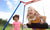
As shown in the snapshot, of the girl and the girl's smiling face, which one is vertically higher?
the girl's smiling face

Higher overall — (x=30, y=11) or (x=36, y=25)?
(x=30, y=11)

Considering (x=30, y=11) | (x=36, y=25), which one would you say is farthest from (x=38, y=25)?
(x=30, y=11)

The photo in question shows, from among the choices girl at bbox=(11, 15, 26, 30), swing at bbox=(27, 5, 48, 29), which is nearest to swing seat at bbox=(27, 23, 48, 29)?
swing at bbox=(27, 5, 48, 29)

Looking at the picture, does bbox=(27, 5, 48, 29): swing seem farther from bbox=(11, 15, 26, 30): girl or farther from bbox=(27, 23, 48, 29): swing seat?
bbox=(11, 15, 26, 30): girl

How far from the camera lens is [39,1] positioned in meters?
1.33

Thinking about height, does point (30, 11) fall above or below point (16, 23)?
above

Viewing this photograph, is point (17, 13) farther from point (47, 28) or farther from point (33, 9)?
point (47, 28)

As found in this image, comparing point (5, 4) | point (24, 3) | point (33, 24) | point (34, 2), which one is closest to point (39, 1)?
point (34, 2)

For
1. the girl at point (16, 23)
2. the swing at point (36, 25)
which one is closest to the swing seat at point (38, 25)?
the swing at point (36, 25)

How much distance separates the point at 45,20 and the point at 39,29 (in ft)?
0.46

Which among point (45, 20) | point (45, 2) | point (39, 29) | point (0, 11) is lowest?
point (39, 29)

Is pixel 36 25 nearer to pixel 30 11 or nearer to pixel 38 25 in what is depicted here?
pixel 38 25

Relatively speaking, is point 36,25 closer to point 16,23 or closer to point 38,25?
point 38,25

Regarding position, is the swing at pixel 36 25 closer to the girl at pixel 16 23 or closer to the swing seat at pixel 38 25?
the swing seat at pixel 38 25
